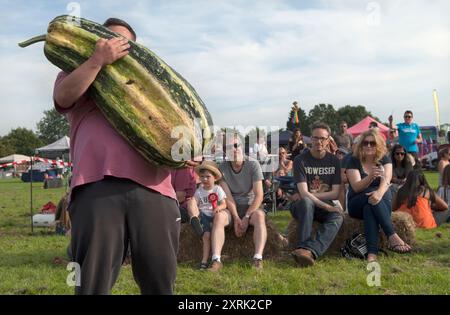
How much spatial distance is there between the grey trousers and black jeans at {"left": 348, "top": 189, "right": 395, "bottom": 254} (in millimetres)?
3986

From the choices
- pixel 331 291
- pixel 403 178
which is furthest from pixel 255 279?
pixel 403 178

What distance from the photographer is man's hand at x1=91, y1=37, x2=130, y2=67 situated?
8.12 ft

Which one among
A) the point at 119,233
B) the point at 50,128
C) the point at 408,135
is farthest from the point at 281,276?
the point at 50,128

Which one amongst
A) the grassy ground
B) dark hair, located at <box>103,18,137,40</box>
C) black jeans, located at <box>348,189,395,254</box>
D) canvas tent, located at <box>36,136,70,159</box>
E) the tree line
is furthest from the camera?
the tree line

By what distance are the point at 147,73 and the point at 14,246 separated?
19.5 ft

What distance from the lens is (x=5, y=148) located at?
93625 mm

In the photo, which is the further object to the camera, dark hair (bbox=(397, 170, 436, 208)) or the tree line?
the tree line

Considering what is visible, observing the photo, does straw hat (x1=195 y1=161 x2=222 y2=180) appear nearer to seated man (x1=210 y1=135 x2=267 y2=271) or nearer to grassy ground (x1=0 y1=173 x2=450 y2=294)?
seated man (x1=210 y1=135 x2=267 y2=271)

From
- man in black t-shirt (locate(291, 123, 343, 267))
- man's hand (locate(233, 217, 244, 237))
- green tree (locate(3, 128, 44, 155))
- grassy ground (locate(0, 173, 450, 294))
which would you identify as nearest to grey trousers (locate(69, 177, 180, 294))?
grassy ground (locate(0, 173, 450, 294))

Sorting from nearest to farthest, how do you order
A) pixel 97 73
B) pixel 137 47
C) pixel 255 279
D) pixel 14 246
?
pixel 97 73 < pixel 137 47 < pixel 255 279 < pixel 14 246

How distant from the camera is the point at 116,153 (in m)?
2.56

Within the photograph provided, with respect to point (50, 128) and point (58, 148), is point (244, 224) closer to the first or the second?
point (58, 148)
